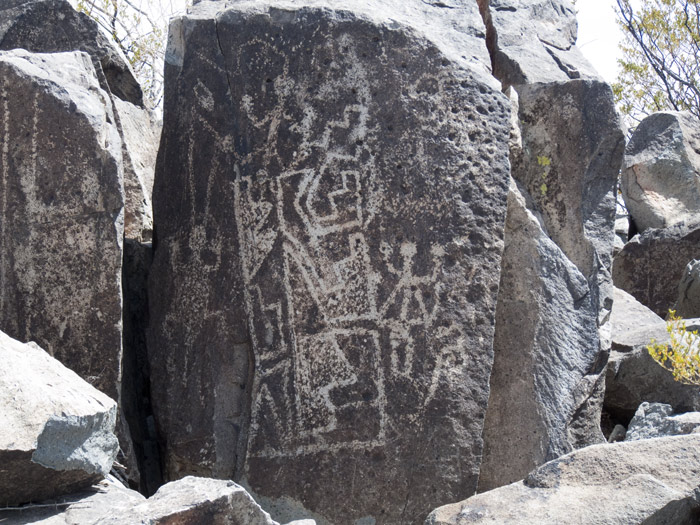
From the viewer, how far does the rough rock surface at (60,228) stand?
3449mm

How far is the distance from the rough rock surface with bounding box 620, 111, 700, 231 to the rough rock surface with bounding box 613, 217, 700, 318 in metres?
0.45

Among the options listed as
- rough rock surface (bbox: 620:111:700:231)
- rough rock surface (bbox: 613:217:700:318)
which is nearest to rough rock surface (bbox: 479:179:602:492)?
rough rock surface (bbox: 613:217:700:318)

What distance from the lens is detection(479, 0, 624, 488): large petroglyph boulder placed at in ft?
Answer: 12.3

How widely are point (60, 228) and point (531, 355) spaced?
1.79 metres

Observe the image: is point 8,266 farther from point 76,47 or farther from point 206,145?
point 76,47

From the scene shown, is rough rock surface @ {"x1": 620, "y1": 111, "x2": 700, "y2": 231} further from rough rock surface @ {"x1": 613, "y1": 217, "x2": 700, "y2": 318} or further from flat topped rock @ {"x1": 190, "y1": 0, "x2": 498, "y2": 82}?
flat topped rock @ {"x1": 190, "y1": 0, "x2": 498, "y2": 82}

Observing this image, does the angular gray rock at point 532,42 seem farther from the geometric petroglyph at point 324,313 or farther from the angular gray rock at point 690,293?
the angular gray rock at point 690,293

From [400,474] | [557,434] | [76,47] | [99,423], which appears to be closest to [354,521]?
[400,474]

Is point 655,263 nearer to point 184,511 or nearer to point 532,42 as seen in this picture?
point 532,42

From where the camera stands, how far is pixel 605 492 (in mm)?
2439

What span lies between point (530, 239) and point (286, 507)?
1.37 meters

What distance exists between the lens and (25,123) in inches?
137

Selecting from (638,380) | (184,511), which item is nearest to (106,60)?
(638,380)

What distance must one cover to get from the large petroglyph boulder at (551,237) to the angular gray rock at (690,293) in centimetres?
160
